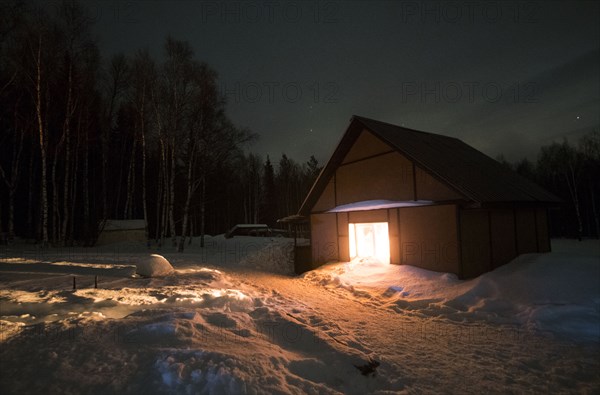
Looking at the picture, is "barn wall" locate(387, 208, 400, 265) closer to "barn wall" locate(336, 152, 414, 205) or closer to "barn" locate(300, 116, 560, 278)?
"barn" locate(300, 116, 560, 278)

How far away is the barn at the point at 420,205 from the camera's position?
916 centimetres

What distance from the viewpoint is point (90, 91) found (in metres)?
17.1

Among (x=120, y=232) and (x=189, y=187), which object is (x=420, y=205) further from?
(x=120, y=232)

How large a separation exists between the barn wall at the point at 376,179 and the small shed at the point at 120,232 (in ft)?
53.0

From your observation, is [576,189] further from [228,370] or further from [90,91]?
[90,91]

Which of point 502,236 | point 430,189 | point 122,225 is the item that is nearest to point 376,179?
point 430,189

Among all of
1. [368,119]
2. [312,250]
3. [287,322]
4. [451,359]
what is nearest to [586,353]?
[451,359]

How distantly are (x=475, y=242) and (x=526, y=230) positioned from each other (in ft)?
12.0

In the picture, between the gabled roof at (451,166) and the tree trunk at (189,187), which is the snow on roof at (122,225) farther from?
the gabled roof at (451,166)

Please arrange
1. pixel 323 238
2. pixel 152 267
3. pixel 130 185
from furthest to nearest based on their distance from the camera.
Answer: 1. pixel 130 185
2. pixel 323 238
3. pixel 152 267

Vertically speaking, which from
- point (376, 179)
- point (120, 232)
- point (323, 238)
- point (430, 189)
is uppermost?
point (376, 179)

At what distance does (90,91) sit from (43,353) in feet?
60.3

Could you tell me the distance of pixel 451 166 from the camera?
10.5m

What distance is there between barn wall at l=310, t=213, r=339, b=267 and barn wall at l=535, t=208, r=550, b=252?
7.94 m
